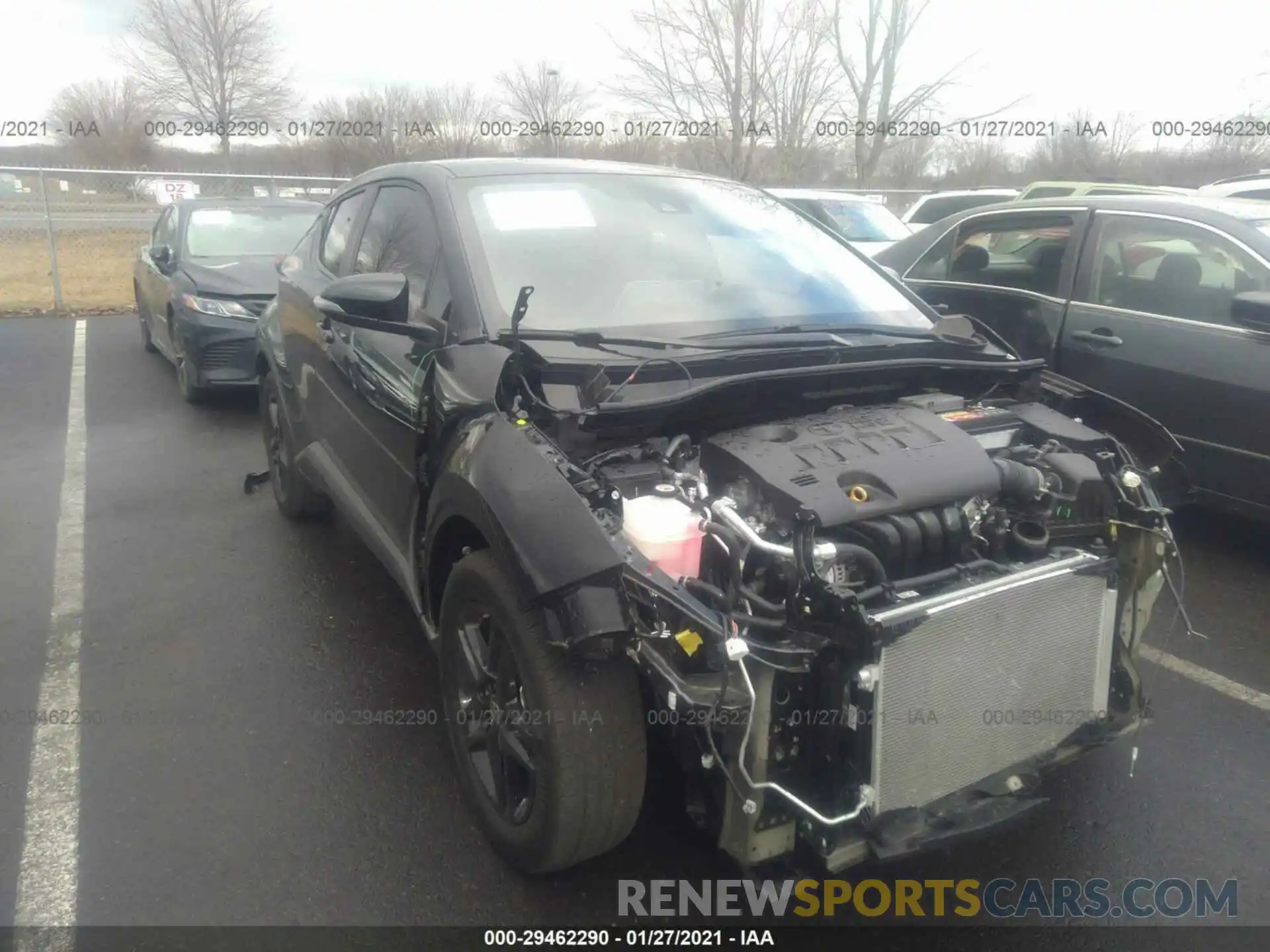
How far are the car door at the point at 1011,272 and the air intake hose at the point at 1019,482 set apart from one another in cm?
280

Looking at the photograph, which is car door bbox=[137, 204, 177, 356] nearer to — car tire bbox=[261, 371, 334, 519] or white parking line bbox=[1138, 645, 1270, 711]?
car tire bbox=[261, 371, 334, 519]

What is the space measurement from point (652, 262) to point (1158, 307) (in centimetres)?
309

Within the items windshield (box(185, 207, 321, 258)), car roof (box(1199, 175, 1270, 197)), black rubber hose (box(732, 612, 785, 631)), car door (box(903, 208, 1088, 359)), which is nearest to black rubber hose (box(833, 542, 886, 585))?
black rubber hose (box(732, 612, 785, 631))

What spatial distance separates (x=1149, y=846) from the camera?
280 centimetres

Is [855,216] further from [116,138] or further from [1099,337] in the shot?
[116,138]

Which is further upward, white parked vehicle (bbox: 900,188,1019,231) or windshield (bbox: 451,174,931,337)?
white parked vehicle (bbox: 900,188,1019,231)

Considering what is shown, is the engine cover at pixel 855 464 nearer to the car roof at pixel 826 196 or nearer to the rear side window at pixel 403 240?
the rear side window at pixel 403 240

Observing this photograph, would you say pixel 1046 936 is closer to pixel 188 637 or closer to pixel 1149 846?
pixel 1149 846

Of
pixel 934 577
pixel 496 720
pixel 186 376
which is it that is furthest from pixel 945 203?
pixel 496 720

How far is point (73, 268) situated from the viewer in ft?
51.3

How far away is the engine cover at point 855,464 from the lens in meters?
2.34

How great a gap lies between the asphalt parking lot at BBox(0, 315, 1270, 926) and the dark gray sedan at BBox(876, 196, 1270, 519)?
69 centimetres

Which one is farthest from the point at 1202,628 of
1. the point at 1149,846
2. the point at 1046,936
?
the point at 1046,936

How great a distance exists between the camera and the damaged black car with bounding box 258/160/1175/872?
2.14 meters
